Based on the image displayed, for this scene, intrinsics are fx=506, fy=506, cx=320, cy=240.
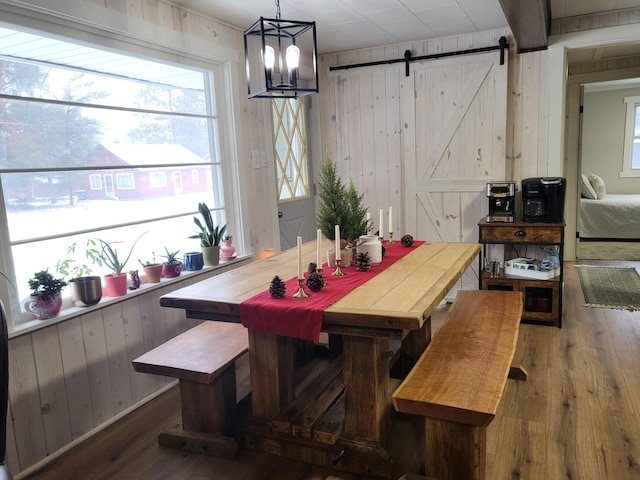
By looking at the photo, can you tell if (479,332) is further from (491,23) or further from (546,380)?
(491,23)

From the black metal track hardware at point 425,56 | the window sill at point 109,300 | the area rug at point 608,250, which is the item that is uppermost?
the black metal track hardware at point 425,56

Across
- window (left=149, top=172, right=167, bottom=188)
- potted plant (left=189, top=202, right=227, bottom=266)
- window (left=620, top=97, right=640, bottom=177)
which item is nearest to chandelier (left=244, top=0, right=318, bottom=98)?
window (left=149, top=172, right=167, bottom=188)

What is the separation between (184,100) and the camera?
315 centimetres

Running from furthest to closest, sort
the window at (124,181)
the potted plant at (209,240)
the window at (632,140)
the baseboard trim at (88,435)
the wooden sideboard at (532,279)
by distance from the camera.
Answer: the window at (632,140)
the wooden sideboard at (532,279)
the potted plant at (209,240)
the window at (124,181)
the baseboard trim at (88,435)

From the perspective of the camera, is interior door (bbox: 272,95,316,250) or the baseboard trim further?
interior door (bbox: 272,95,316,250)

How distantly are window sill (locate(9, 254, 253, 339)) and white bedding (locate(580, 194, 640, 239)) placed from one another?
17.6 ft

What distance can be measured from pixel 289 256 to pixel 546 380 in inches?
61.7

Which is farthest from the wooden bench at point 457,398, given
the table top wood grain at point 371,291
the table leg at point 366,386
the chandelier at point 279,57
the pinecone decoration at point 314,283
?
the chandelier at point 279,57

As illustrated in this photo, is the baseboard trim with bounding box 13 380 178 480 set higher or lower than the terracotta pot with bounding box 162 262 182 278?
lower

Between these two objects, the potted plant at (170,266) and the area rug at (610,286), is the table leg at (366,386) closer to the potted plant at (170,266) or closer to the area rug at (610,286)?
the potted plant at (170,266)

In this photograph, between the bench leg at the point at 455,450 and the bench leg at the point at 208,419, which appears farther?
the bench leg at the point at 208,419

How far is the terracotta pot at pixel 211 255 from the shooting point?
124 inches

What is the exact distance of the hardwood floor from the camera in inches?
80.6

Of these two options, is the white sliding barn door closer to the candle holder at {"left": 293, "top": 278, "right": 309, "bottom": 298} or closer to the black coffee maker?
the black coffee maker
